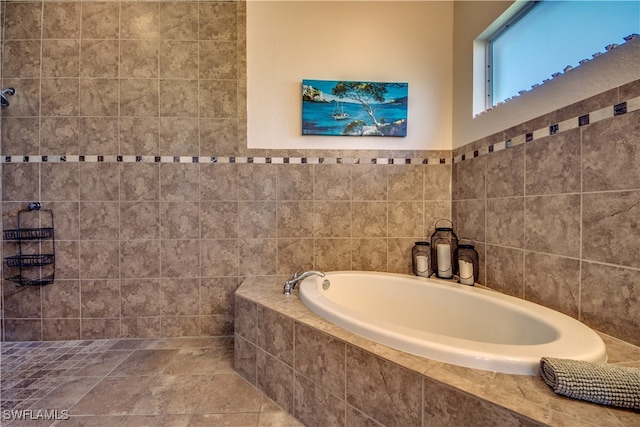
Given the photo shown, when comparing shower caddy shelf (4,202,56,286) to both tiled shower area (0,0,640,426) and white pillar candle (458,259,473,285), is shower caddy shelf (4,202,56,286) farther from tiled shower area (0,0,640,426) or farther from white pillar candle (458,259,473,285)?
white pillar candle (458,259,473,285)

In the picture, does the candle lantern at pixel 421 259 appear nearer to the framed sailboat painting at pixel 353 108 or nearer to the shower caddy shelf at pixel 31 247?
the framed sailboat painting at pixel 353 108

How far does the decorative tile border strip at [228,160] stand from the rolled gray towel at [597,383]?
1.45 metres

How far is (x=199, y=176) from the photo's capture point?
183cm

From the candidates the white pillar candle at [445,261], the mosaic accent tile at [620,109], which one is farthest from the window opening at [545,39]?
the white pillar candle at [445,261]

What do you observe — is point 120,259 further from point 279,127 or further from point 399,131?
point 399,131

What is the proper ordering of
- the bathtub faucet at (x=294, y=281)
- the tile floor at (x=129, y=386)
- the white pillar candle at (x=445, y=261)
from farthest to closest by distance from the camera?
the white pillar candle at (x=445, y=261)
the bathtub faucet at (x=294, y=281)
the tile floor at (x=129, y=386)

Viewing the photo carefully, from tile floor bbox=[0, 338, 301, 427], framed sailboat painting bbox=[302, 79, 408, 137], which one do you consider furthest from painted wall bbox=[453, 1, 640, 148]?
tile floor bbox=[0, 338, 301, 427]

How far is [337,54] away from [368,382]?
197 cm

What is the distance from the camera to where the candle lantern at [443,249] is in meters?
1.68

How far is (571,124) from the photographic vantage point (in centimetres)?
107

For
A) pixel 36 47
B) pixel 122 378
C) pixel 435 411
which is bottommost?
pixel 122 378

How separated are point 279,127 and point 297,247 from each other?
88cm

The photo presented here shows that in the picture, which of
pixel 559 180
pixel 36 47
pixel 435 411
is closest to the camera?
pixel 435 411

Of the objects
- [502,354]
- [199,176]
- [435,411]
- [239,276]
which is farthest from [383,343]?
[199,176]
